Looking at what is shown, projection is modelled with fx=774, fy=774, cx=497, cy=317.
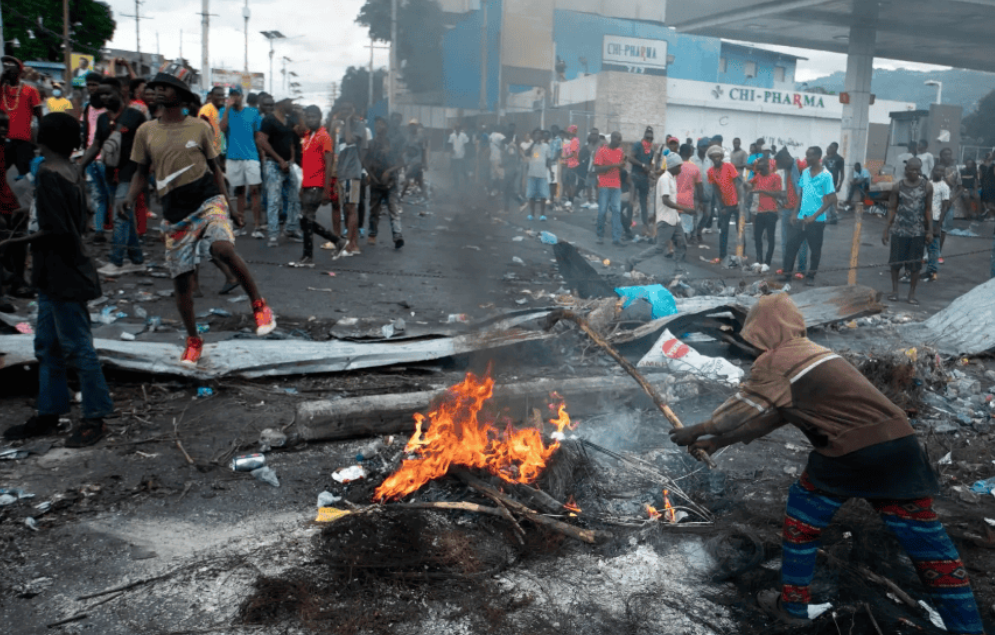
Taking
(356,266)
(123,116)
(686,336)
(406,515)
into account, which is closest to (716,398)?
(686,336)

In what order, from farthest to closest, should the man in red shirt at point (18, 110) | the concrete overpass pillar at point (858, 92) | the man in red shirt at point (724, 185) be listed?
the concrete overpass pillar at point (858, 92), the man in red shirt at point (724, 185), the man in red shirt at point (18, 110)

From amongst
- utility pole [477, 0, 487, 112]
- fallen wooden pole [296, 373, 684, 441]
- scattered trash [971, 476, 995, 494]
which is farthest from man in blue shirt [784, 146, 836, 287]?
fallen wooden pole [296, 373, 684, 441]

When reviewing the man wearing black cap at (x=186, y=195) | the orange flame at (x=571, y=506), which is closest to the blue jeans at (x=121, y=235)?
the man wearing black cap at (x=186, y=195)

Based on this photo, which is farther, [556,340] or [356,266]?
[356,266]

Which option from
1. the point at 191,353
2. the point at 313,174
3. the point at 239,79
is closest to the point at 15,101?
the point at 313,174

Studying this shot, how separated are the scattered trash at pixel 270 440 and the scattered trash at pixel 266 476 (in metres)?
0.31

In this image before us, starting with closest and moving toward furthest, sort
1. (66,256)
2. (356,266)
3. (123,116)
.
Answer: (66,256) → (123,116) → (356,266)

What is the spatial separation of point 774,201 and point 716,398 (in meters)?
6.25

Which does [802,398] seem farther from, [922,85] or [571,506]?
[922,85]

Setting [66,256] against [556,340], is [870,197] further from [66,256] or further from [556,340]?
[66,256]

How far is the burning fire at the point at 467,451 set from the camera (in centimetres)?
401

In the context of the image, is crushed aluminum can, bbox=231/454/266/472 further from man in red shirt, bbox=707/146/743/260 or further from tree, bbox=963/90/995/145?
tree, bbox=963/90/995/145

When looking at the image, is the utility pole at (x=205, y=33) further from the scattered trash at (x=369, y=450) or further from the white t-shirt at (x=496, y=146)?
the scattered trash at (x=369, y=450)

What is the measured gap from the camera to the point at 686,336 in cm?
683
